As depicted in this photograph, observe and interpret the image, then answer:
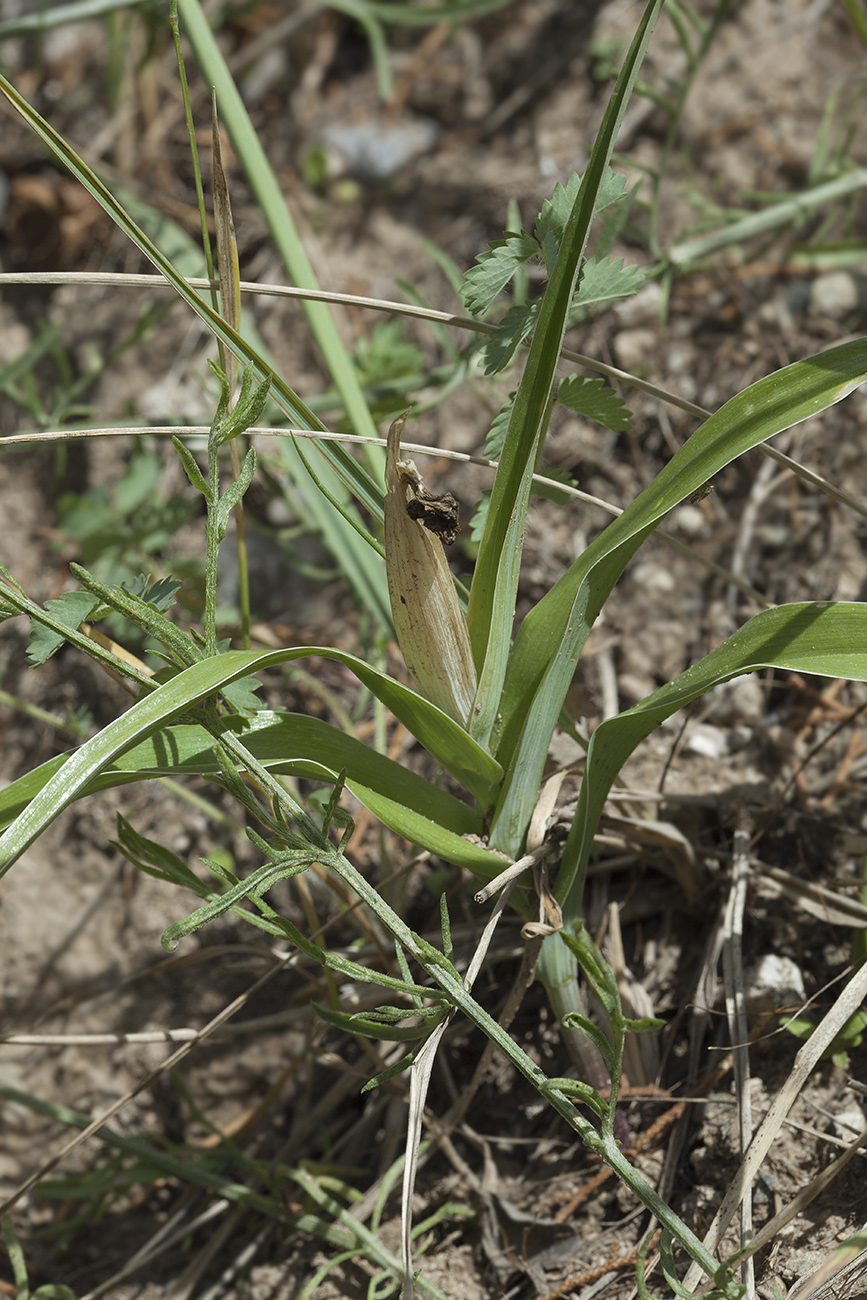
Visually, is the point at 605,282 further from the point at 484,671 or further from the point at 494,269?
the point at 484,671

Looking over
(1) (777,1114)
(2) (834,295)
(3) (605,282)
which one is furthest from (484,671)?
(2) (834,295)

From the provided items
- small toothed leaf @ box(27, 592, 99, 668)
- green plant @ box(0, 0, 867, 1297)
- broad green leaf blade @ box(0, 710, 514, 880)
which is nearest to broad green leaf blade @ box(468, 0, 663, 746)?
green plant @ box(0, 0, 867, 1297)

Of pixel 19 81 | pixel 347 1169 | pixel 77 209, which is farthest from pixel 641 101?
pixel 347 1169

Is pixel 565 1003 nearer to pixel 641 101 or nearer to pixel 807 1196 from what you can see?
pixel 807 1196

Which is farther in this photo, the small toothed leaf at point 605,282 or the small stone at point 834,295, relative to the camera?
the small stone at point 834,295

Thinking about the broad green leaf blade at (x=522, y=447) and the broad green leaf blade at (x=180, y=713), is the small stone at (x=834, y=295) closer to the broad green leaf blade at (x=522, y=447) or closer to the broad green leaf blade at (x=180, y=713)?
the broad green leaf blade at (x=522, y=447)

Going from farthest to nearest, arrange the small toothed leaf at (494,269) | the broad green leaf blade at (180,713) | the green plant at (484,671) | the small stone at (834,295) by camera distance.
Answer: the small stone at (834,295) < the small toothed leaf at (494,269) < the green plant at (484,671) < the broad green leaf blade at (180,713)

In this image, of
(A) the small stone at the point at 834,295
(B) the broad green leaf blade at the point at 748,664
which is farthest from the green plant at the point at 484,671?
(A) the small stone at the point at 834,295
